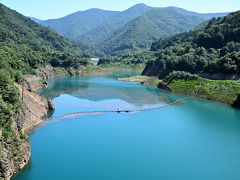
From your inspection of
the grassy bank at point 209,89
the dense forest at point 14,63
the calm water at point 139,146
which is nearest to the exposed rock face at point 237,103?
the grassy bank at point 209,89

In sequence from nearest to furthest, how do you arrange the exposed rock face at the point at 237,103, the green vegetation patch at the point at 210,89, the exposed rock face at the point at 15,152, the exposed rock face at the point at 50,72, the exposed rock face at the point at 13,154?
1. the exposed rock face at the point at 13,154
2. the exposed rock face at the point at 15,152
3. the exposed rock face at the point at 237,103
4. the green vegetation patch at the point at 210,89
5. the exposed rock face at the point at 50,72

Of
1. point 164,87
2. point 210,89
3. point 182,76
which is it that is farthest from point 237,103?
point 164,87

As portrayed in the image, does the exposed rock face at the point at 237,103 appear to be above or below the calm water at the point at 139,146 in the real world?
above

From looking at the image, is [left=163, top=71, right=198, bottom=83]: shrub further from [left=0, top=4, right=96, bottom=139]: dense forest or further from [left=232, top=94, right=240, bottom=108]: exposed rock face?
[left=0, top=4, right=96, bottom=139]: dense forest

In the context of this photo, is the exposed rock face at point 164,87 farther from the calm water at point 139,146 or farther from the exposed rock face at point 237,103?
the exposed rock face at point 237,103

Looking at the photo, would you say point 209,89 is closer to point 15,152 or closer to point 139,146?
point 139,146

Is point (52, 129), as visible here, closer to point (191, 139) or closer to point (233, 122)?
point (191, 139)
